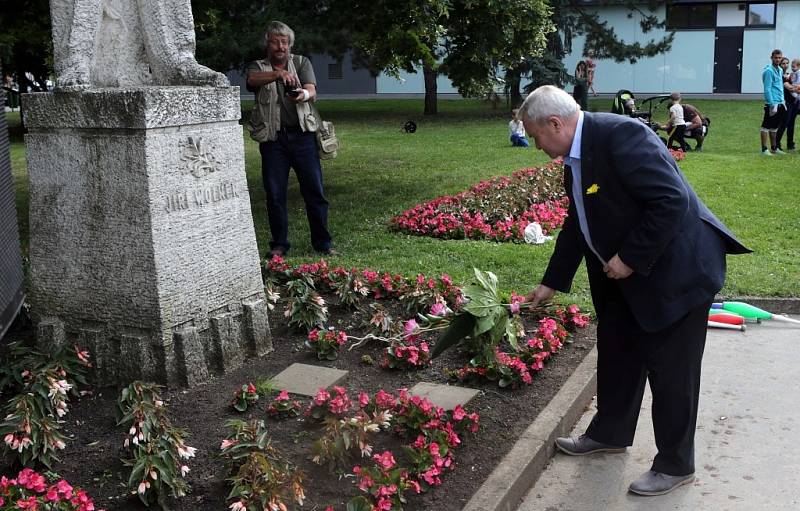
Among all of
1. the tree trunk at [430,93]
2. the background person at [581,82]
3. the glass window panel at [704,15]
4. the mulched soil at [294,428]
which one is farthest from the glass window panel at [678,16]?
the mulched soil at [294,428]

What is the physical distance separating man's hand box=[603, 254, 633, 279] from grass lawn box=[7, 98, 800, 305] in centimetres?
310

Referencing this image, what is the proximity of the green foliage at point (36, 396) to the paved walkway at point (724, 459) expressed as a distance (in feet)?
7.02

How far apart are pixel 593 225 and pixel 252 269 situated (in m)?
2.33

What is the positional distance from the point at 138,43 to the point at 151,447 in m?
2.60

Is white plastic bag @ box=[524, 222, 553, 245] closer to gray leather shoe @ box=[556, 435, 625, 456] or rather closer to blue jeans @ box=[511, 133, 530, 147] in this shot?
gray leather shoe @ box=[556, 435, 625, 456]

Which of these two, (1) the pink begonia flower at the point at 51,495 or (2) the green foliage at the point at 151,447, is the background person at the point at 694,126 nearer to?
(2) the green foliage at the point at 151,447

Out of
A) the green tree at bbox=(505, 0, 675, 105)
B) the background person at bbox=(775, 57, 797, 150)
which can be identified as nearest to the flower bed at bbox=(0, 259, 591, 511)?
the background person at bbox=(775, 57, 797, 150)

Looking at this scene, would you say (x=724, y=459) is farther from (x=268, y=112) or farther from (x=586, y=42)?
(x=586, y=42)

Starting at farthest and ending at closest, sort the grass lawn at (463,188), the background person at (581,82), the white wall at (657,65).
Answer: the white wall at (657,65) < the background person at (581,82) < the grass lawn at (463,188)

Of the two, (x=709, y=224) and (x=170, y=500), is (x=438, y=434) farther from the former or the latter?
(x=709, y=224)

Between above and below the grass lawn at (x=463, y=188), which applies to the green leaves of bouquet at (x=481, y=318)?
above

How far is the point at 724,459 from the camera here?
4559 millimetres

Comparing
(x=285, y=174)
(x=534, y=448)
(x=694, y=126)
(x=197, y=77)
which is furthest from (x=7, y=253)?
(x=694, y=126)

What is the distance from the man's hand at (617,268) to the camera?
390 centimetres
